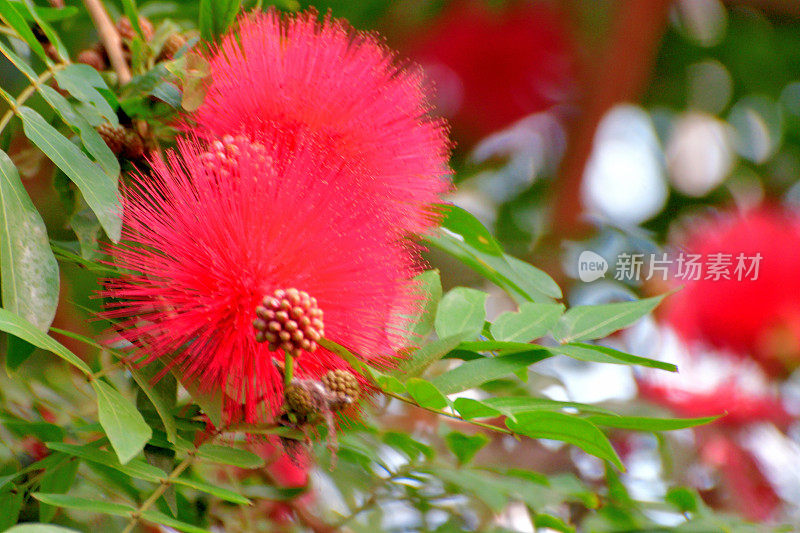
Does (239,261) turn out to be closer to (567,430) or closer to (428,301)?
(428,301)

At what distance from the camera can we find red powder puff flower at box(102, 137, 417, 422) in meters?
0.78

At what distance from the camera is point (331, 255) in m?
0.81

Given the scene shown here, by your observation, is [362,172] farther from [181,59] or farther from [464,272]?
[464,272]

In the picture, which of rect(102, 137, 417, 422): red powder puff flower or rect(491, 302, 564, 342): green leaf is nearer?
rect(102, 137, 417, 422): red powder puff flower

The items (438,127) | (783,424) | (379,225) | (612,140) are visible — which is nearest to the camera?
(379,225)

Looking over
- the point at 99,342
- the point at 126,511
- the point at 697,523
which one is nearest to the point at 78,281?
the point at 99,342

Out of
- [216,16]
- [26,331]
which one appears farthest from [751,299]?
[26,331]

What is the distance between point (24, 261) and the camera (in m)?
0.74

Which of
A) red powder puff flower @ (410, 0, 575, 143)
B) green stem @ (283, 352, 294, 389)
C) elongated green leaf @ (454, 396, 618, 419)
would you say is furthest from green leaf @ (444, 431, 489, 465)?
red powder puff flower @ (410, 0, 575, 143)

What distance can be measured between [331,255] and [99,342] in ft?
0.76

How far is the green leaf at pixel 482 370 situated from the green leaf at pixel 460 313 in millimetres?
34

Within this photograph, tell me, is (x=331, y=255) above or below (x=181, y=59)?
below

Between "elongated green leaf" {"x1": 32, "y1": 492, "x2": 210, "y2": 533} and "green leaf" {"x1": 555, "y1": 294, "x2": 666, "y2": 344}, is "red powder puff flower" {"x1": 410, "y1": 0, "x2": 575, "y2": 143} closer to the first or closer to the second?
"green leaf" {"x1": 555, "y1": 294, "x2": 666, "y2": 344}

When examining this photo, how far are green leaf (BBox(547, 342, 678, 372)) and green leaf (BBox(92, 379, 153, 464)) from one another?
397 mm
